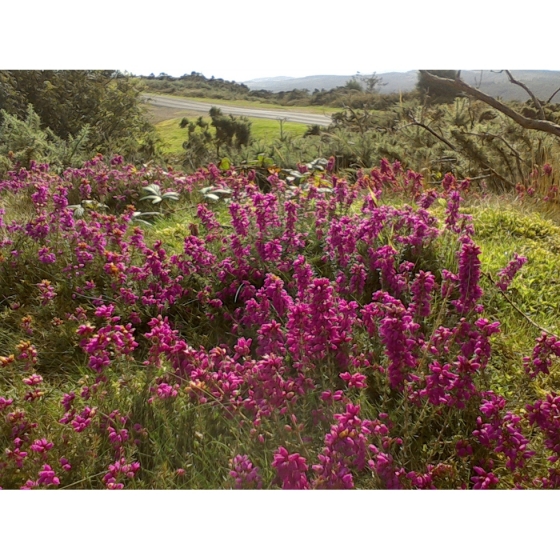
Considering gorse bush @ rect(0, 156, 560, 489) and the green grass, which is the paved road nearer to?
the green grass

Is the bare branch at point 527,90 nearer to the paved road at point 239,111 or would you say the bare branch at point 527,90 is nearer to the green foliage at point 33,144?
the paved road at point 239,111

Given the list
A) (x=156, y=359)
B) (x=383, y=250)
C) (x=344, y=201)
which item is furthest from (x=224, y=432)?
(x=344, y=201)

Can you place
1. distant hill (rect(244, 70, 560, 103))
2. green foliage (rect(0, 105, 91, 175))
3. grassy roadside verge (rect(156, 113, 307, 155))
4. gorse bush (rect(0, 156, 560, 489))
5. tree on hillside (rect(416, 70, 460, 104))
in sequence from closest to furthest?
gorse bush (rect(0, 156, 560, 489)) → distant hill (rect(244, 70, 560, 103)) → tree on hillside (rect(416, 70, 460, 104)) → green foliage (rect(0, 105, 91, 175)) → grassy roadside verge (rect(156, 113, 307, 155))

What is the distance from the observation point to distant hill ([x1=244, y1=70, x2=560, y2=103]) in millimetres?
2609

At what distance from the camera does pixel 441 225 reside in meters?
2.80

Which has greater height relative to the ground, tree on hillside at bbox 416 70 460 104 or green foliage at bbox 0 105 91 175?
tree on hillside at bbox 416 70 460 104

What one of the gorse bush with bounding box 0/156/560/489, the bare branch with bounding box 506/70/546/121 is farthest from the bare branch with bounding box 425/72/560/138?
the gorse bush with bounding box 0/156/560/489

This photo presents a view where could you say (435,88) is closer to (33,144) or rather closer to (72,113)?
(72,113)

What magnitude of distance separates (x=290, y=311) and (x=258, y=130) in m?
1.54

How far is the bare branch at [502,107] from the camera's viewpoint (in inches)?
112

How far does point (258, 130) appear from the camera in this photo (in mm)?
3070

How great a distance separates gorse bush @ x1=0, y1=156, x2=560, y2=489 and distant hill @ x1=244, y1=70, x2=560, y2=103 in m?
0.51

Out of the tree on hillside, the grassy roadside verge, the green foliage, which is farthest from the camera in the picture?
the grassy roadside verge

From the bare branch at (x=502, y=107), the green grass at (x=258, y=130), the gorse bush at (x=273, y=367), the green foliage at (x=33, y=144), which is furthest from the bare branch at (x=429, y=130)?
the green foliage at (x=33, y=144)
